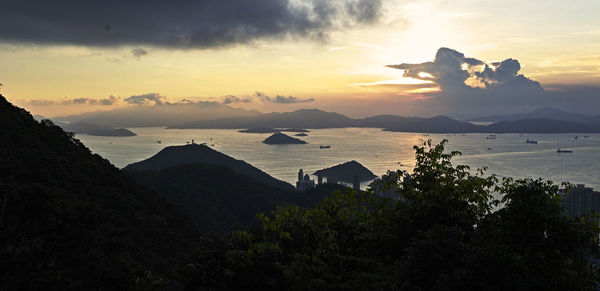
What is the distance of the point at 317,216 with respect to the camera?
1172 cm

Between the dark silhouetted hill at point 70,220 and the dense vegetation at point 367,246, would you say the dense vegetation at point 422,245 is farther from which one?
the dark silhouetted hill at point 70,220

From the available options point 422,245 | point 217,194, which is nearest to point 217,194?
point 217,194

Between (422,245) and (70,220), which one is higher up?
(422,245)

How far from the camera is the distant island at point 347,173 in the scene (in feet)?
472

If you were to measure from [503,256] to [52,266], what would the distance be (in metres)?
10.3

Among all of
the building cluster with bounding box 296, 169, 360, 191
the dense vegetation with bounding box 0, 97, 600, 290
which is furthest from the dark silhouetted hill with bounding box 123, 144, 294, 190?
the dense vegetation with bounding box 0, 97, 600, 290

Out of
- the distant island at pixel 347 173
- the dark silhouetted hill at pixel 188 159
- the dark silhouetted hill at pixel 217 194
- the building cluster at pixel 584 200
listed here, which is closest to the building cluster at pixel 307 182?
the distant island at pixel 347 173

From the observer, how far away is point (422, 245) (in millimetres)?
9258

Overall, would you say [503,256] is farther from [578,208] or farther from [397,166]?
[397,166]

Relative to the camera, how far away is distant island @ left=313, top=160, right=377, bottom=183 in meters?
144

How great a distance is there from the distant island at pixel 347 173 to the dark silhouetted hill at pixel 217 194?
4981 cm

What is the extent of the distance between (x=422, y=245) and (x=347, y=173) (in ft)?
463

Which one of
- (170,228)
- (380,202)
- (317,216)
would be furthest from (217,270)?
(170,228)

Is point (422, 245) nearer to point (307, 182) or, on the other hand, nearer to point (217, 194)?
point (217, 194)
